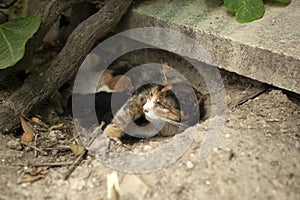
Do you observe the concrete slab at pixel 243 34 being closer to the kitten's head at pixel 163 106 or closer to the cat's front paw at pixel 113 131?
the kitten's head at pixel 163 106

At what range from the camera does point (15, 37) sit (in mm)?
1836

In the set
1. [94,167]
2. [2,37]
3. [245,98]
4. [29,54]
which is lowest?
[245,98]

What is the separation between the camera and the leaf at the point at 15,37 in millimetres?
1747

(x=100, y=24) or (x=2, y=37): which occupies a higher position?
(x=2, y=37)

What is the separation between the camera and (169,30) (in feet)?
7.00

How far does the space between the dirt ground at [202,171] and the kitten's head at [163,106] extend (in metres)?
0.14

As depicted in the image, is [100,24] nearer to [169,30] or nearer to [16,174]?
[169,30]

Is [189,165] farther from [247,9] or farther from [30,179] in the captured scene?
[247,9]

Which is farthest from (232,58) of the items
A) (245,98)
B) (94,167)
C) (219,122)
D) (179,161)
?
(94,167)

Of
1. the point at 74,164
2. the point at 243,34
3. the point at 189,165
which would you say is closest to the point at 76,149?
the point at 74,164

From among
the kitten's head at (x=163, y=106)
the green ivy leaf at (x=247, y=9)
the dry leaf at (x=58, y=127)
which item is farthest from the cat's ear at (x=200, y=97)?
the dry leaf at (x=58, y=127)

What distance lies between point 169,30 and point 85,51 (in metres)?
0.43

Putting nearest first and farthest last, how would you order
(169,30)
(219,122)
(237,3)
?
(219,122)
(237,3)
(169,30)

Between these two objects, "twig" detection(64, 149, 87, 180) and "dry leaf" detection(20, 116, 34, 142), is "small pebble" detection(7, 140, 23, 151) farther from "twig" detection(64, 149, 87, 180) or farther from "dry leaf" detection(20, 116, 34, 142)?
"twig" detection(64, 149, 87, 180)
